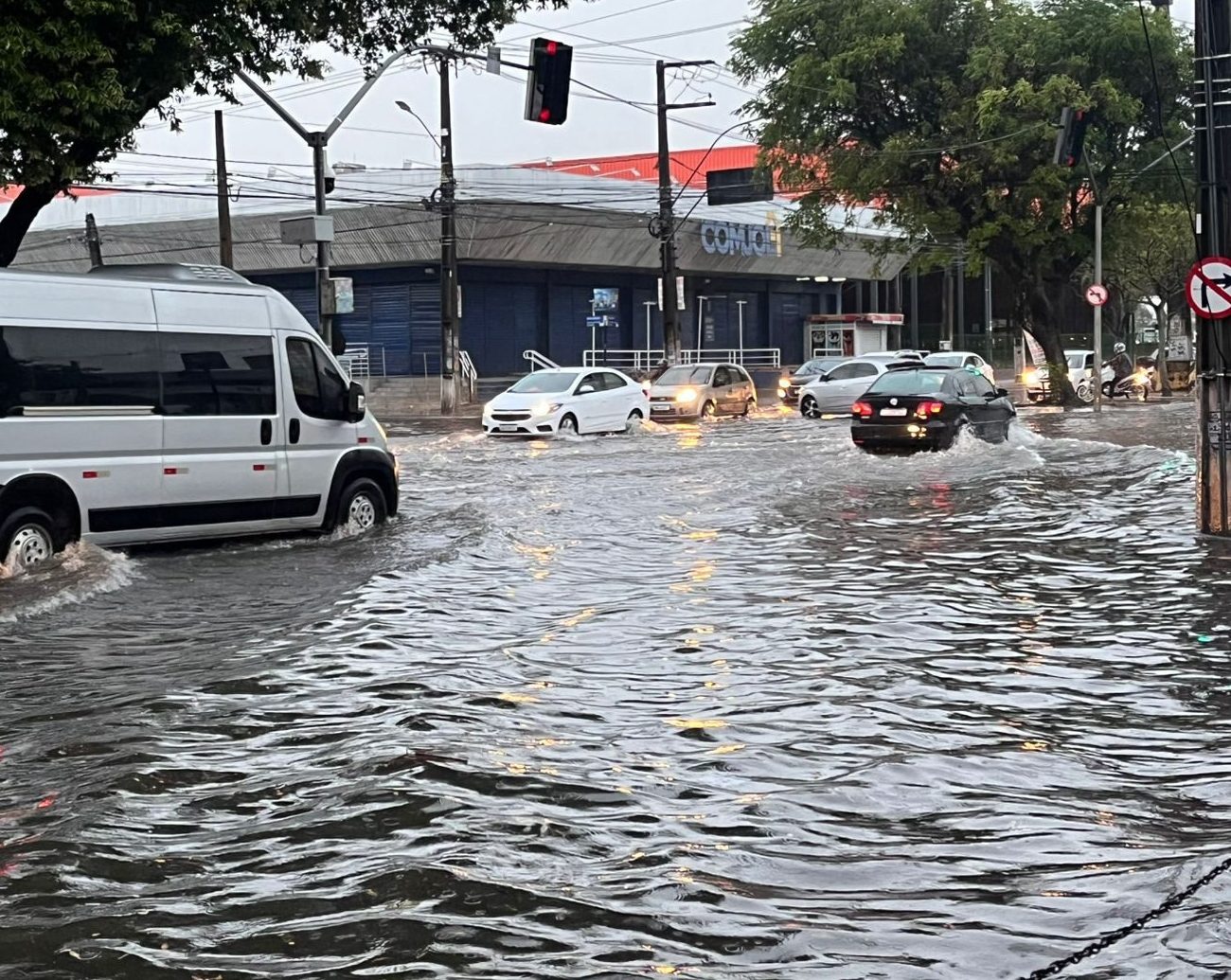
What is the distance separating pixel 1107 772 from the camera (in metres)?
6.82

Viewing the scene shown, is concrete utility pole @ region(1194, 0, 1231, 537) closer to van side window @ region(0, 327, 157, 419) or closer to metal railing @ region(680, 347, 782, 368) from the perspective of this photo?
van side window @ region(0, 327, 157, 419)

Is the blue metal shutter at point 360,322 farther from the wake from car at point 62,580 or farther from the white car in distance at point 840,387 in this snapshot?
the wake from car at point 62,580

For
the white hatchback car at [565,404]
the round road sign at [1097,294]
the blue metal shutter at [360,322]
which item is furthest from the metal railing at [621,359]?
the white hatchback car at [565,404]

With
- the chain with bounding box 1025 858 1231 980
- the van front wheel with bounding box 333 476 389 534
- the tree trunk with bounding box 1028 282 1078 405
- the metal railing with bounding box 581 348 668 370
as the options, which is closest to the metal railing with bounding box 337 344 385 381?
the metal railing with bounding box 581 348 668 370

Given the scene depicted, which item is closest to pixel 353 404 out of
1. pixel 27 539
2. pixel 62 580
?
pixel 27 539

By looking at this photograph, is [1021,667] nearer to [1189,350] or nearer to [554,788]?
[554,788]

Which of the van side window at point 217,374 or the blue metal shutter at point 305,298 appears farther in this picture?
the blue metal shutter at point 305,298

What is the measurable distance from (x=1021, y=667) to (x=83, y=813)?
5140mm

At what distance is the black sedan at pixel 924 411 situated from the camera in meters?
23.9

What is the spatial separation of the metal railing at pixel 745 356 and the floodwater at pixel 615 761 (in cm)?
4889

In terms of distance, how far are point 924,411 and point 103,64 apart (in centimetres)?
1257

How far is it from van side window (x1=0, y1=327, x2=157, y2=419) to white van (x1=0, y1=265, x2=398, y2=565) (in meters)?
0.01

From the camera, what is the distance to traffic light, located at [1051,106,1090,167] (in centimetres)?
3531

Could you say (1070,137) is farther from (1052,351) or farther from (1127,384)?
(1127,384)
